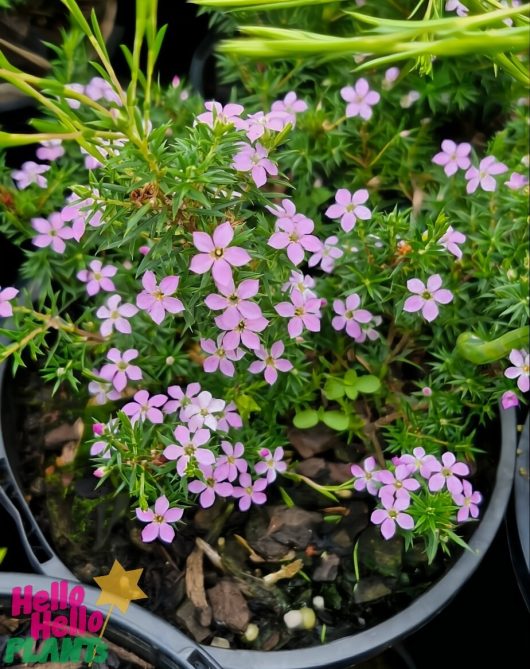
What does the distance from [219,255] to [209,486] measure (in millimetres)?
325

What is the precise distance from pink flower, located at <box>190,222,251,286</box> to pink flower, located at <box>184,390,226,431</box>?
0.64 feet

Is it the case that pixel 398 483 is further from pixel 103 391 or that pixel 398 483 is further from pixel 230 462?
pixel 103 391

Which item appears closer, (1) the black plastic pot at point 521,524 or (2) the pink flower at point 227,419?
(2) the pink flower at point 227,419

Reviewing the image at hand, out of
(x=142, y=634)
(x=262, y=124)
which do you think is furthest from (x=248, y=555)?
(x=262, y=124)

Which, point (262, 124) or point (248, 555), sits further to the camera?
point (248, 555)

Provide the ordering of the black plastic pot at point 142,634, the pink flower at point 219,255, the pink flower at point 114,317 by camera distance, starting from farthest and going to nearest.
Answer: the pink flower at point 114,317
the black plastic pot at point 142,634
the pink flower at point 219,255

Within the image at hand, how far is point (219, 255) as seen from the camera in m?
0.62

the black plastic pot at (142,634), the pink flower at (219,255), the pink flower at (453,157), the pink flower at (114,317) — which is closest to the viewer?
the pink flower at (219,255)

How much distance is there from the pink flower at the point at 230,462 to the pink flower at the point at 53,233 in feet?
1.13

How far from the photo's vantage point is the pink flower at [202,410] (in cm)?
75

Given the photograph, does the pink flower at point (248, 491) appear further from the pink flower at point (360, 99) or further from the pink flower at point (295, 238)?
the pink flower at point (360, 99)

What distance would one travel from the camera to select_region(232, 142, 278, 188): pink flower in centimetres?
66

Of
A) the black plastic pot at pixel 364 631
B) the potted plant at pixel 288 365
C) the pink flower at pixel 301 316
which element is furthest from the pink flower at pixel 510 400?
the pink flower at pixel 301 316

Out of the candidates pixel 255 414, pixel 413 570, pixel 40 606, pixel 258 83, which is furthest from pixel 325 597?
pixel 258 83
